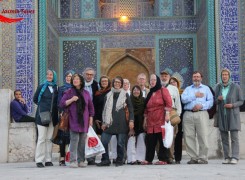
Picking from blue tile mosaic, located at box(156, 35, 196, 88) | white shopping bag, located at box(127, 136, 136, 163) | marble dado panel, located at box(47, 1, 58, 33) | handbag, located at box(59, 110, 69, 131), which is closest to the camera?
handbag, located at box(59, 110, 69, 131)

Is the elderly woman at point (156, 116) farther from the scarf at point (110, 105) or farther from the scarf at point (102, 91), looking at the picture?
the scarf at point (102, 91)

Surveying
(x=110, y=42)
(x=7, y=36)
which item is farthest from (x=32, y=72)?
(x=110, y=42)

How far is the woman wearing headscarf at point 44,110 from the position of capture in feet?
23.1

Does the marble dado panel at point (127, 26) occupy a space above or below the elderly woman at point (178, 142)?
above

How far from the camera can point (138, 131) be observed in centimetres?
725

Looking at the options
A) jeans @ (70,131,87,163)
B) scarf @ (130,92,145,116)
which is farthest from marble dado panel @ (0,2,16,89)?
jeans @ (70,131,87,163)

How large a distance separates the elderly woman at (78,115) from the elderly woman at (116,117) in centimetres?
24

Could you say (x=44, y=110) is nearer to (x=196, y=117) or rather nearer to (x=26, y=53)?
(x=196, y=117)

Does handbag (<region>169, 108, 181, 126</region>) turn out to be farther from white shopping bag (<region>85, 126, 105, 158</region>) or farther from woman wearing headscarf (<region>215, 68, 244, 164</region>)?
white shopping bag (<region>85, 126, 105, 158</region>)

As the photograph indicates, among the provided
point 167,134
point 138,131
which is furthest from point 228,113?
point 138,131

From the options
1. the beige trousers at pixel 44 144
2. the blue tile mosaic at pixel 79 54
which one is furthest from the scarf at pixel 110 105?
the blue tile mosaic at pixel 79 54

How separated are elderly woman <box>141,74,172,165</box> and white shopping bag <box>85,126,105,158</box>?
662 millimetres

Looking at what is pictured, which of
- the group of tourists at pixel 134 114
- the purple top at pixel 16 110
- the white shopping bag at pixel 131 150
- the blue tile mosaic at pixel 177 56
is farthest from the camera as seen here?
the blue tile mosaic at pixel 177 56

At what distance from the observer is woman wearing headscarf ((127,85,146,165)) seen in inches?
283
